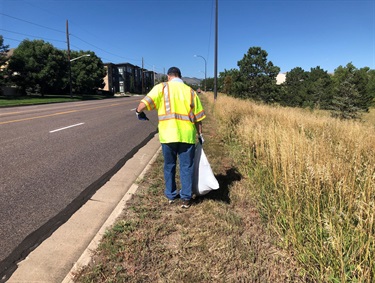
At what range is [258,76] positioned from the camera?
1636 inches

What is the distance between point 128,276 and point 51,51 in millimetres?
41498

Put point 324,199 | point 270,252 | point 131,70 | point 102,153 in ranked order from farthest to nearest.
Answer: point 131,70 → point 102,153 → point 324,199 → point 270,252

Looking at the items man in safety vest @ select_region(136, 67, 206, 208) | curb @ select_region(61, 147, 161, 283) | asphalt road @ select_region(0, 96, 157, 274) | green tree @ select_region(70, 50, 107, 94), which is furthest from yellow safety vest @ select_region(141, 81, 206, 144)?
green tree @ select_region(70, 50, 107, 94)

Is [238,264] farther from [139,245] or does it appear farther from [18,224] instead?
[18,224]

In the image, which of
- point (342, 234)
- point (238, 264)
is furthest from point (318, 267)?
point (238, 264)

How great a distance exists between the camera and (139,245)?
2686 millimetres

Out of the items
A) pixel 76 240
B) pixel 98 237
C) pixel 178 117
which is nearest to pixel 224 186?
pixel 178 117

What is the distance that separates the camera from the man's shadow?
3839 millimetres

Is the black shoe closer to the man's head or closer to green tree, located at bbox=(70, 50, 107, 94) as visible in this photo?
the man's head

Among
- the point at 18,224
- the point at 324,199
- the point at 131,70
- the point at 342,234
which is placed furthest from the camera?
the point at 131,70

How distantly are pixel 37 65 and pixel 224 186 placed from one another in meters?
38.1

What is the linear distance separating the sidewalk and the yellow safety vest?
1.21m

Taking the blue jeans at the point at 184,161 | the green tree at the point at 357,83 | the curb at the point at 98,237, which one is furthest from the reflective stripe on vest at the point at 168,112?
the green tree at the point at 357,83

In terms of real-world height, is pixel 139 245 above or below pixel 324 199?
below
